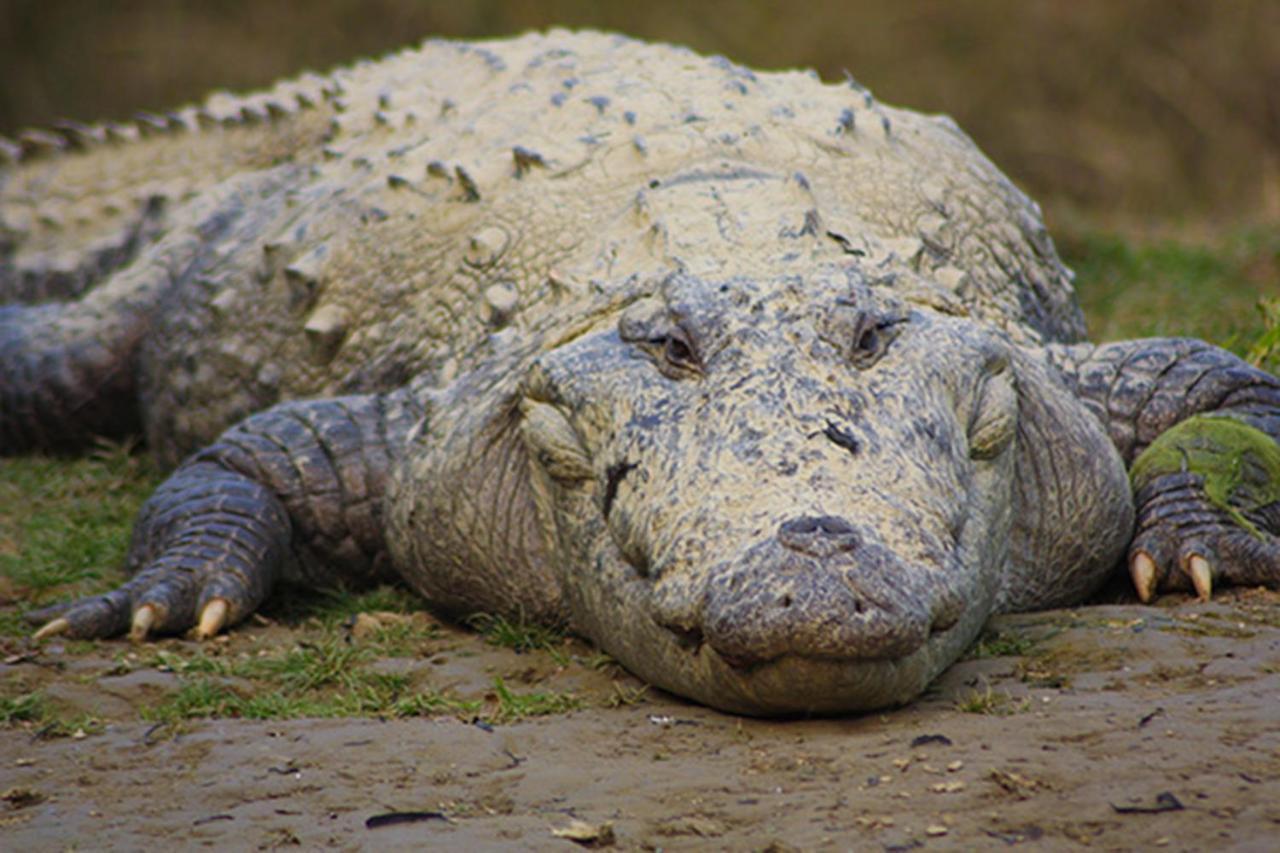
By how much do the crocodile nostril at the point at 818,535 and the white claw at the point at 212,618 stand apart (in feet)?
6.60

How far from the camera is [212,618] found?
178 inches

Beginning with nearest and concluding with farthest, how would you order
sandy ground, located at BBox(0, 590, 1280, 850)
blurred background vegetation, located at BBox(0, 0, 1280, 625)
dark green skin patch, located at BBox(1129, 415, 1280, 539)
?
1. sandy ground, located at BBox(0, 590, 1280, 850)
2. dark green skin patch, located at BBox(1129, 415, 1280, 539)
3. blurred background vegetation, located at BBox(0, 0, 1280, 625)

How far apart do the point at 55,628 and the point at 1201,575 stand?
9.93ft

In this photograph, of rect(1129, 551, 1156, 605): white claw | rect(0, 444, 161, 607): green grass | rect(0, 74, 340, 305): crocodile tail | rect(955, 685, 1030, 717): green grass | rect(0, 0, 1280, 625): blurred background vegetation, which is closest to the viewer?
rect(955, 685, 1030, 717): green grass

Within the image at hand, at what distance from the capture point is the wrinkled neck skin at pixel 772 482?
10.1 feet

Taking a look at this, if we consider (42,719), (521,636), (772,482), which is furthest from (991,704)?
(42,719)

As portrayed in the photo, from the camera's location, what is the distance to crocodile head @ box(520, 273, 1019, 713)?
10.1 ft

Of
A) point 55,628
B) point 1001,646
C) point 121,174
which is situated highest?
point 121,174

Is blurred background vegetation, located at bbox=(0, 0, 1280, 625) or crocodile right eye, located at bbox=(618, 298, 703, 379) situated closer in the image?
crocodile right eye, located at bbox=(618, 298, 703, 379)

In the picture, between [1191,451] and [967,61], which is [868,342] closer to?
[1191,451]

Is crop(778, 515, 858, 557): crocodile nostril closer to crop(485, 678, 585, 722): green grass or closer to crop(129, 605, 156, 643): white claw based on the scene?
crop(485, 678, 585, 722): green grass

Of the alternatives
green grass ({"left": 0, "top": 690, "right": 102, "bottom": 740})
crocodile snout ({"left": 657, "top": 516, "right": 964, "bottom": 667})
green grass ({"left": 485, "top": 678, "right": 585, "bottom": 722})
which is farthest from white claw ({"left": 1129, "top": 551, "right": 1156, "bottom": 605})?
green grass ({"left": 0, "top": 690, "right": 102, "bottom": 740})

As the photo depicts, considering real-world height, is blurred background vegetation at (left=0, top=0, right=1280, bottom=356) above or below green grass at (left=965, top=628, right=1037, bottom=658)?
above

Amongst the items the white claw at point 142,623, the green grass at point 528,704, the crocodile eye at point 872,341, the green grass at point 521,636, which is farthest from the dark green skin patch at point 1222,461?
the white claw at point 142,623
